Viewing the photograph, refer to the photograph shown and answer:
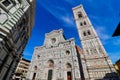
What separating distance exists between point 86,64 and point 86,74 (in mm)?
2658

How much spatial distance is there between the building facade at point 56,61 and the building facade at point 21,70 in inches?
169

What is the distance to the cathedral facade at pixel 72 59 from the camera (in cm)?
2050

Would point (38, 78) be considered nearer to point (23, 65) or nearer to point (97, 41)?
point (23, 65)

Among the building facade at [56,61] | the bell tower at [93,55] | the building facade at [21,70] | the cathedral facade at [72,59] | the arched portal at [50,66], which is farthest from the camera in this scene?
the building facade at [21,70]

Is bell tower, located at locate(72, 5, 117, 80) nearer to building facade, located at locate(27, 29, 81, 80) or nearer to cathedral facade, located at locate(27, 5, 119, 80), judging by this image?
cathedral facade, located at locate(27, 5, 119, 80)

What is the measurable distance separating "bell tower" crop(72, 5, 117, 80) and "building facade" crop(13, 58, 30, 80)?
2093 centimetres

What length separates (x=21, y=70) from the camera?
32.0 meters

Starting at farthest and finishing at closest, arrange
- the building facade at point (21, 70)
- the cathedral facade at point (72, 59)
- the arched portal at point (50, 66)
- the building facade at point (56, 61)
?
the building facade at point (21, 70), the arched portal at point (50, 66), the building facade at point (56, 61), the cathedral facade at point (72, 59)

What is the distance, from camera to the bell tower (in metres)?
19.8

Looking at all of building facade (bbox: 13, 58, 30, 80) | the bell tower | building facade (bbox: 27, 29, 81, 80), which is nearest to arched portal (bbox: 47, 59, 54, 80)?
building facade (bbox: 27, 29, 81, 80)

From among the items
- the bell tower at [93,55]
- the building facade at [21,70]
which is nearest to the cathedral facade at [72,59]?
the bell tower at [93,55]

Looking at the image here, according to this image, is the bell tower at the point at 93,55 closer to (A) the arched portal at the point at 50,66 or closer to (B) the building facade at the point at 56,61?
(B) the building facade at the point at 56,61

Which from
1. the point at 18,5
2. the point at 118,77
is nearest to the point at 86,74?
the point at 118,77

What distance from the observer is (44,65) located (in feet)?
87.1
